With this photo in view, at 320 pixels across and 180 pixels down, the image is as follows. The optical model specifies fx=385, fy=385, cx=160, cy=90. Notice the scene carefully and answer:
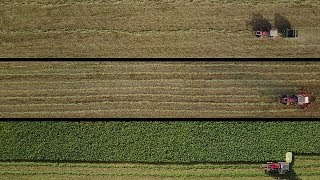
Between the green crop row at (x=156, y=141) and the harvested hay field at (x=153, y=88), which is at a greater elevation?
the harvested hay field at (x=153, y=88)

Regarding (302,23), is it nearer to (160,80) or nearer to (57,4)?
(160,80)

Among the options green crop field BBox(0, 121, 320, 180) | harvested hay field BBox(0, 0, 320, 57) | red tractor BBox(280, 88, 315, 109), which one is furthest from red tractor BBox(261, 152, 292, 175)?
harvested hay field BBox(0, 0, 320, 57)

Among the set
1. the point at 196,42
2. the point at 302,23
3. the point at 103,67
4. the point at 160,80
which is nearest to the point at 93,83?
the point at 103,67

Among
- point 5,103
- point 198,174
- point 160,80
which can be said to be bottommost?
point 198,174

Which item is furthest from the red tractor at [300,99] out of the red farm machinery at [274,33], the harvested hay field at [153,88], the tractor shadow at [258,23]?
the tractor shadow at [258,23]

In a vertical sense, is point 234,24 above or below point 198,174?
above

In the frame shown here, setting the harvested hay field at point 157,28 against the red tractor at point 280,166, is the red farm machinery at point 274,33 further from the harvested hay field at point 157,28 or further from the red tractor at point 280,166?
the red tractor at point 280,166
